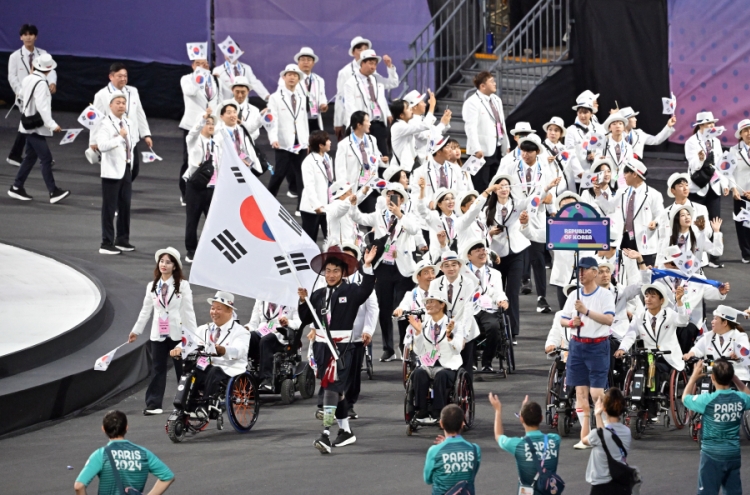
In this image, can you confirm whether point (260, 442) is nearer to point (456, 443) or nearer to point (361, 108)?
point (456, 443)

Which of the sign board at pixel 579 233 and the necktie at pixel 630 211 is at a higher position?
the necktie at pixel 630 211

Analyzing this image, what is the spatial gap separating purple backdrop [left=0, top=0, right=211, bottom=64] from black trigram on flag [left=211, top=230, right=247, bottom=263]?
13711mm

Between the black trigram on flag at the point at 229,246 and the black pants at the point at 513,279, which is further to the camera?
the black pants at the point at 513,279

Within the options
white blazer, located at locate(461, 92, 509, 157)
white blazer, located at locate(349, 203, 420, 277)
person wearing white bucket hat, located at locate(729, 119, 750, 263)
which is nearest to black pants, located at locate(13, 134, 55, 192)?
white blazer, located at locate(461, 92, 509, 157)

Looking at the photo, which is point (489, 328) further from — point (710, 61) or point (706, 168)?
point (710, 61)

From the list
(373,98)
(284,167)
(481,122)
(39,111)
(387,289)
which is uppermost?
(373,98)

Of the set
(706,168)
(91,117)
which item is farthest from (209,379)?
(706,168)

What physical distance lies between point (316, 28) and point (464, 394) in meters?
13.6

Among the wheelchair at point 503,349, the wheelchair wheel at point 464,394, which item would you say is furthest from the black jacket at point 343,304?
the wheelchair at point 503,349

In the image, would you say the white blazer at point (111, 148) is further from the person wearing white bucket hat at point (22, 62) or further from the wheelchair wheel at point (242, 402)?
the wheelchair wheel at point (242, 402)

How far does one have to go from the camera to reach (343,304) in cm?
1158

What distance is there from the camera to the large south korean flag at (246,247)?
1138 centimetres

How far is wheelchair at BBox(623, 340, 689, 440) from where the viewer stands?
39.0ft

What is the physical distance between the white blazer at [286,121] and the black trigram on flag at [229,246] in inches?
273
